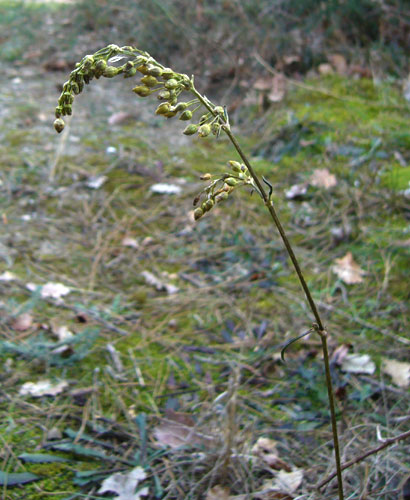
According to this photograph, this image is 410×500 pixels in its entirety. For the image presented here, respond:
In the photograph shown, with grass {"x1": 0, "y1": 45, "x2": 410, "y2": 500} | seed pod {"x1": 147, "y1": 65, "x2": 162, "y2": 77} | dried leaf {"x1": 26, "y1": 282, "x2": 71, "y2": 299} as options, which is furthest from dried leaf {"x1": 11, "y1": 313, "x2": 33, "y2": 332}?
seed pod {"x1": 147, "y1": 65, "x2": 162, "y2": 77}

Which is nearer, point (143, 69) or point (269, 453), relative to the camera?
point (143, 69)

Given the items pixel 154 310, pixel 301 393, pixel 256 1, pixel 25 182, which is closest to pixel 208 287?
pixel 154 310

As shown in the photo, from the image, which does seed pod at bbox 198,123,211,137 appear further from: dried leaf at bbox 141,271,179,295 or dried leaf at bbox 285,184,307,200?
dried leaf at bbox 285,184,307,200

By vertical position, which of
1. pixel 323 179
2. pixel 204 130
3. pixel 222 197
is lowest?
pixel 323 179

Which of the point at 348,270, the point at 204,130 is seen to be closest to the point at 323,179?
the point at 348,270

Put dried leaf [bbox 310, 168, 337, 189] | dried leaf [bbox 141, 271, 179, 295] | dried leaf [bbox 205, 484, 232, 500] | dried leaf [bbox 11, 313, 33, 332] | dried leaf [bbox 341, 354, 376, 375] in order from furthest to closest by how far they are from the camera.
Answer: dried leaf [bbox 310, 168, 337, 189] → dried leaf [bbox 141, 271, 179, 295] → dried leaf [bbox 11, 313, 33, 332] → dried leaf [bbox 341, 354, 376, 375] → dried leaf [bbox 205, 484, 232, 500]

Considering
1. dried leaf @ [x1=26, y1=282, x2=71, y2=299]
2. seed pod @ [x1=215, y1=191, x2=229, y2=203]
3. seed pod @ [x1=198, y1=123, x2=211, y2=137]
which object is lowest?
dried leaf @ [x1=26, y1=282, x2=71, y2=299]

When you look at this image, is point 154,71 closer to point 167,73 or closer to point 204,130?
point 167,73
